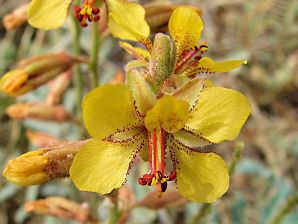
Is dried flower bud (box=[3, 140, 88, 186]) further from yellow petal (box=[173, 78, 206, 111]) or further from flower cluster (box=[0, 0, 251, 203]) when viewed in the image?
yellow petal (box=[173, 78, 206, 111])

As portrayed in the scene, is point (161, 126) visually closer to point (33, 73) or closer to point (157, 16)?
point (157, 16)

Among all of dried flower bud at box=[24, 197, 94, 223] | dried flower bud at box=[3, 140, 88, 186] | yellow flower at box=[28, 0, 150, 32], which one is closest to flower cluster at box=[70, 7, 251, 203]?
dried flower bud at box=[3, 140, 88, 186]

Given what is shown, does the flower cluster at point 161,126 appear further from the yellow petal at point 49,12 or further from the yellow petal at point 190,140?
the yellow petal at point 49,12

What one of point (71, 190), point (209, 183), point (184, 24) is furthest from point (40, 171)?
point (71, 190)

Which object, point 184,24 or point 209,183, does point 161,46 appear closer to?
point 184,24

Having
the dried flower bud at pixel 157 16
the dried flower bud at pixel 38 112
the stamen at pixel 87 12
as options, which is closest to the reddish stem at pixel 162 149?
the stamen at pixel 87 12
